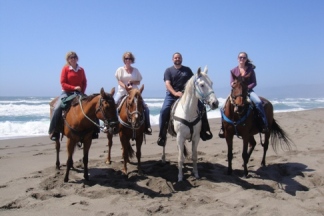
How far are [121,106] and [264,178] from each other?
10.4 feet

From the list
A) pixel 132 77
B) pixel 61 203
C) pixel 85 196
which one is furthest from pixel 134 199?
pixel 132 77

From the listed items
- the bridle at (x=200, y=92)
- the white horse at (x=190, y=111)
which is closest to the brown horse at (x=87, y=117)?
the white horse at (x=190, y=111)

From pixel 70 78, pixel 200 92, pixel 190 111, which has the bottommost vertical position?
pixel 190 111

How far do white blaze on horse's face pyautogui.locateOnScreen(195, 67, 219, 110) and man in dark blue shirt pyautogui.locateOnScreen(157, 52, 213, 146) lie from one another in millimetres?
856

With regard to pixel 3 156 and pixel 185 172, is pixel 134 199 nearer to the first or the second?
pixel 185 172

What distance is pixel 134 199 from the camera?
4109 mm

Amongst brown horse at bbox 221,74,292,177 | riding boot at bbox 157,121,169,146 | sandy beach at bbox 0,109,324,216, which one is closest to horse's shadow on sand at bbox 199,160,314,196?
sandy beach at bbox 0,109,324,216

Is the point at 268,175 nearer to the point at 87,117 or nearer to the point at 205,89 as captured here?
the point at 205,89

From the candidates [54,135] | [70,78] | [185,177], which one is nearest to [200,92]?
[185,177]

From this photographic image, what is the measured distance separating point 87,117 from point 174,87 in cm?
198

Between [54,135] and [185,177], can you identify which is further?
[54,135]

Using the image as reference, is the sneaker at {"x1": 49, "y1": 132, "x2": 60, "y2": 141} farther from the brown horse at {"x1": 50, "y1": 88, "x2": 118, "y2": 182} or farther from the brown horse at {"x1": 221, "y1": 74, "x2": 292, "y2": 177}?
the brown horse at {"x1": 221, "y1": 74, "x2": 292, "y2": 177}

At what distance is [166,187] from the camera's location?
4.62m

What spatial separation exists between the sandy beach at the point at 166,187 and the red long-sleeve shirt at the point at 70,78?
1.78 meters
